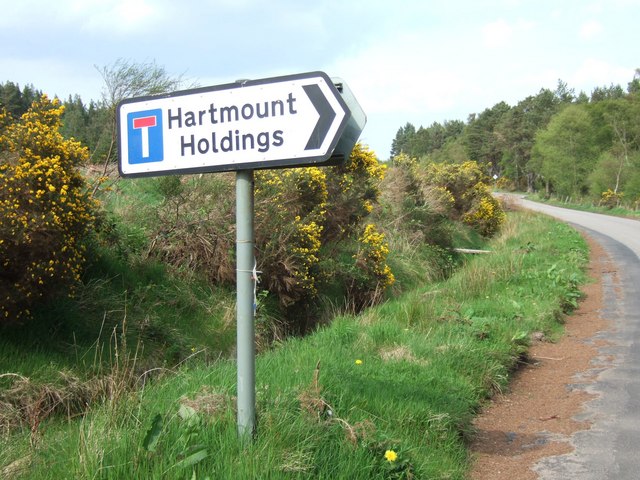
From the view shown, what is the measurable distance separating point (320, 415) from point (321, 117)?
1.86 metres

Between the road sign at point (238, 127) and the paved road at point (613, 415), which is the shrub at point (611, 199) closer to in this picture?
the paved road at point (613, 415)

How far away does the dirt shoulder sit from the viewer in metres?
4.57

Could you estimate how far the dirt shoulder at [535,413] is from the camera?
4566mm

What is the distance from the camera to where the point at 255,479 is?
3.02m

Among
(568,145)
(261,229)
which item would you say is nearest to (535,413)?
(261,229)

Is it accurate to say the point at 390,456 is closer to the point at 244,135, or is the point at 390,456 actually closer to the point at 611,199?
the point at 244,135

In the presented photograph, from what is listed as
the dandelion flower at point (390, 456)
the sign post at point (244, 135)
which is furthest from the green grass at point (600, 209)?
the sign post at point (244, 135)

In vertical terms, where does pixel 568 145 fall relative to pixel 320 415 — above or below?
above

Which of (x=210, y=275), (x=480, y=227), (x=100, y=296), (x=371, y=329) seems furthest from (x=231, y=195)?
(x=480, y=227)

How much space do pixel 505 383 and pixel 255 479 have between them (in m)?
3.92

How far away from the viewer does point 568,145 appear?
64250 millimetres

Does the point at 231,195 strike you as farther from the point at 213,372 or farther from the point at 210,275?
the point at 213,372

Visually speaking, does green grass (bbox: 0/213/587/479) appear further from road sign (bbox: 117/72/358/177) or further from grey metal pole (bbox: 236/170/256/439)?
road sign (bbox: 117/72/358/177)

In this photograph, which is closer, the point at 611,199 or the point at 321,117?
the point at 321,117
